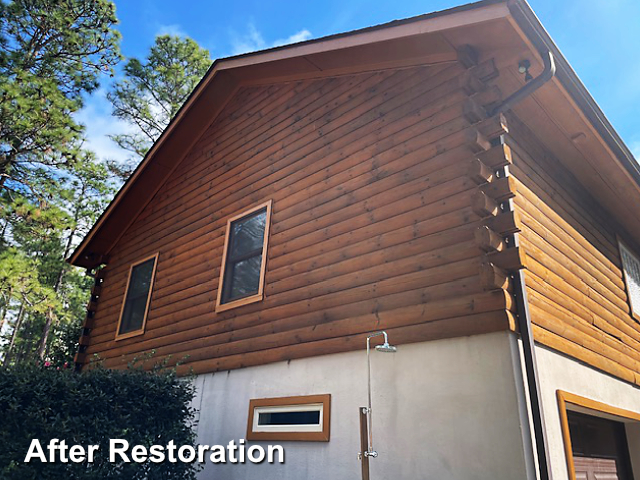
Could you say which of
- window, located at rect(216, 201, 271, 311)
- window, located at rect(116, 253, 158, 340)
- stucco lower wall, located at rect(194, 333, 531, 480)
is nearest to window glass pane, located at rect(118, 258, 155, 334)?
window, located at rect(116, 253, 158, 340)

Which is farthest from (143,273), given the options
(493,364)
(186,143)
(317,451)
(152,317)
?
(493,364)

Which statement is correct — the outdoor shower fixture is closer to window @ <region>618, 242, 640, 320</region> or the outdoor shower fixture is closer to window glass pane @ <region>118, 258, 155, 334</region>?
window @ <region>618, 242, 640, 320</region>

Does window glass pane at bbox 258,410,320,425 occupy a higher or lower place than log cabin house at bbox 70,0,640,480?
lower

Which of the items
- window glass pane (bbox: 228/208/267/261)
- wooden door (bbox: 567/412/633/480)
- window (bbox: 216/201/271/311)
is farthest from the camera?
window glass pane (bbox: 228/208/267/261)

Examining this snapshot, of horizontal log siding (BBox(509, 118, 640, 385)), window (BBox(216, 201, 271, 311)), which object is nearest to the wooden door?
horizontal log siding (BBox(509, 118, 640, 385))

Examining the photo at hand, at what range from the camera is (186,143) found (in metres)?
9.19

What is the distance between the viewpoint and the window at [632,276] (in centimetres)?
741

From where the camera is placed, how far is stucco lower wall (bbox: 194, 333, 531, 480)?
3.74 meters

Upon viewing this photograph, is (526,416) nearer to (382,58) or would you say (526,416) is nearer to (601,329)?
(601,329)

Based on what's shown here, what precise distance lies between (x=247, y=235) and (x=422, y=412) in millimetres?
3871

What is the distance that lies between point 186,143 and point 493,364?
7091 millimetres

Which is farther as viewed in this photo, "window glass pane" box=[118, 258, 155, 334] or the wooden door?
"window glass pane" box=[118, 258, 155, 334]

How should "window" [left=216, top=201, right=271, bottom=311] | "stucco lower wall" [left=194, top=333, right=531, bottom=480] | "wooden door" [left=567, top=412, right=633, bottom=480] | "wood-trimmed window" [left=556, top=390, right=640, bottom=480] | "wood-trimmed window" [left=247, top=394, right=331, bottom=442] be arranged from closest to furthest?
"stucco lower wall" [left=194, top=333, right=531, bottom=480]
"wood-trimmed window" [left=556, top=390, right=640, bottom=480]
"wood-trimmed window" [left=247, top=394, right=331, bottom=442]
"wooden door" [left=567, top=412, right=633, bottom=480]
"window" [left=216, top=201, right=271, bottom=311]

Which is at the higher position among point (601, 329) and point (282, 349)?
point (601, 329)
